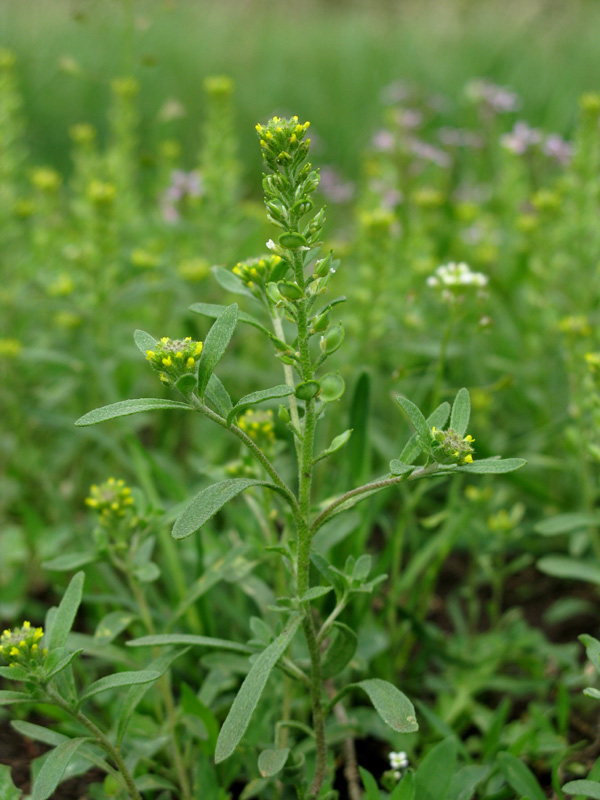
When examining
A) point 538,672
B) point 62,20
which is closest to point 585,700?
point 538,672

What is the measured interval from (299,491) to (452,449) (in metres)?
0.26

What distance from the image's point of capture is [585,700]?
1858 millimetres

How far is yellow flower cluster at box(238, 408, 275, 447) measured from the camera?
1.59 metres

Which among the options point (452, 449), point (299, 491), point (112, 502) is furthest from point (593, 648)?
point (112, 502)

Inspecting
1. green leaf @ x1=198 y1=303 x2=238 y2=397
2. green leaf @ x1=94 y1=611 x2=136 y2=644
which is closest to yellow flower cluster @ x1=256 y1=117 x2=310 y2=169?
green leaf @ x1=198 y1=303 x2=238 y2=397

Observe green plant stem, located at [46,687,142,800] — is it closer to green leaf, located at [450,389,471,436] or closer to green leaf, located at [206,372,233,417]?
green leaf, located at [206,372,233,417]

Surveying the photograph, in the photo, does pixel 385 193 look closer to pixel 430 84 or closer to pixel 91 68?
pixel 430 84

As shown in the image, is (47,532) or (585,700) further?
(47,532)

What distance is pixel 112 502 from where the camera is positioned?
60.4 inches

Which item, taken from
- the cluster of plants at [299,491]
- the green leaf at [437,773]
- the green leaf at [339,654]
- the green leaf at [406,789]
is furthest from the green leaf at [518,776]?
the green leaf at [339,654]

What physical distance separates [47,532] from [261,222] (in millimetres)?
1847

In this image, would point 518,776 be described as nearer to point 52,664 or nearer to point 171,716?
point 171,716

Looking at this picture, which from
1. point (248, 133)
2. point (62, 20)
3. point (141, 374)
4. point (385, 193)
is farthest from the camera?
point (62, 20)

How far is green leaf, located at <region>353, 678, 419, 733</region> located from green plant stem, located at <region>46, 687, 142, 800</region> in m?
0.42
